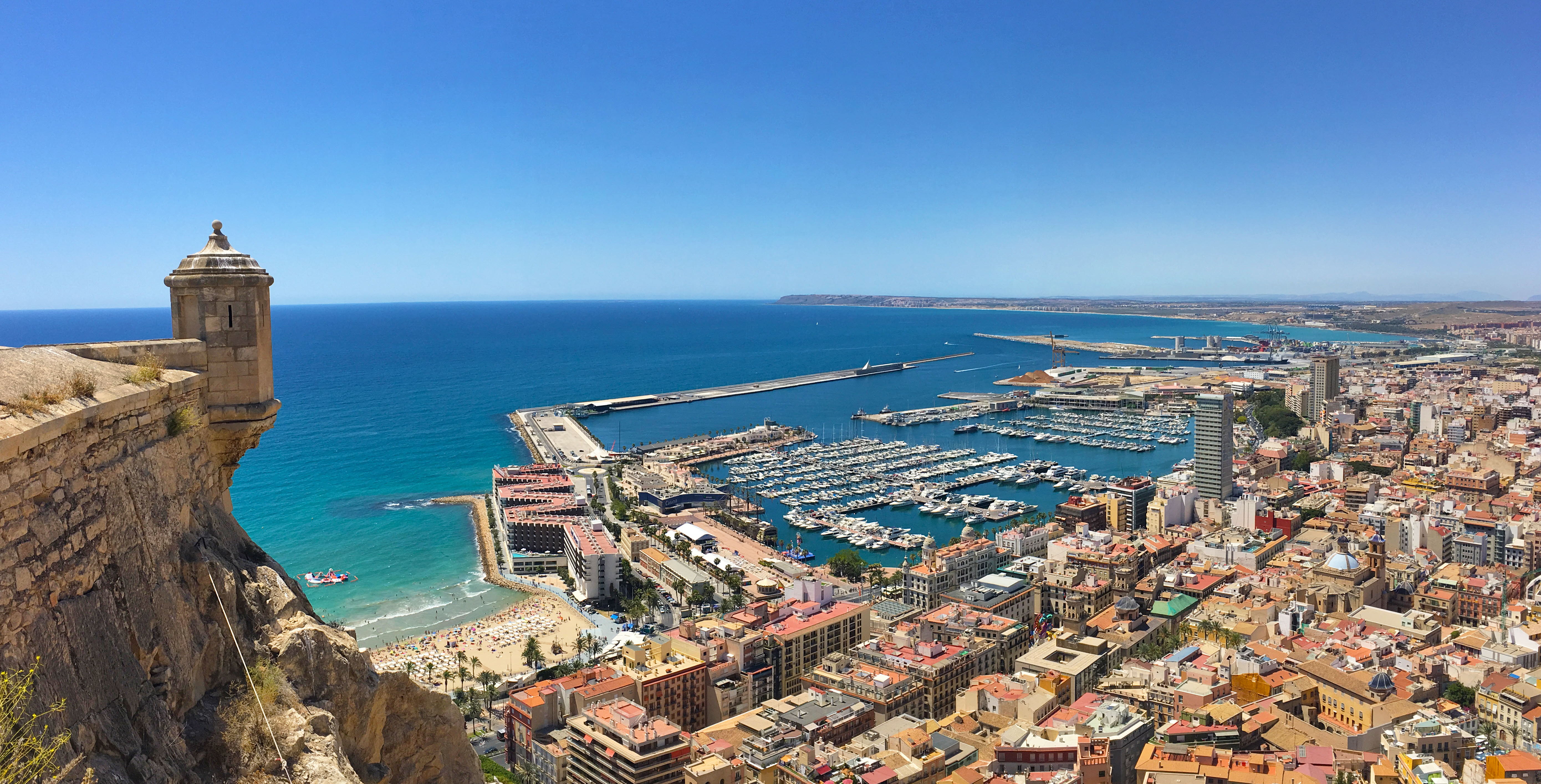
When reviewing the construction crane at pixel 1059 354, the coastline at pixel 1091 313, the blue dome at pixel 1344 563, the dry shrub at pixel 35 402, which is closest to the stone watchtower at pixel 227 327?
the dry shrub at pixel 35 402

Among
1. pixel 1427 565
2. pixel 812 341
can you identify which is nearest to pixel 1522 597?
pixel 1427 565

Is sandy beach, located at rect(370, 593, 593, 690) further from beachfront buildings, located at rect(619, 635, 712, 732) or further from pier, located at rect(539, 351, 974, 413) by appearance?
pier, located at rect(539, 351, 974, 413)

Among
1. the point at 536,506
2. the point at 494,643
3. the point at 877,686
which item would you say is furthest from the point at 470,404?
the point at 877,686

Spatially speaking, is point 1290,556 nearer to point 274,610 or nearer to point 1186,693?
point 1186,693

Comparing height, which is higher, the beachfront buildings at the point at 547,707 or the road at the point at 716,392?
the road at the point at 716,392

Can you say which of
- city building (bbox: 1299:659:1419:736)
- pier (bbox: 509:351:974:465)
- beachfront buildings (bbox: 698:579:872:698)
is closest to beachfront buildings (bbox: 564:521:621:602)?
beachfront buildings (bbox: 698:579:872:698)

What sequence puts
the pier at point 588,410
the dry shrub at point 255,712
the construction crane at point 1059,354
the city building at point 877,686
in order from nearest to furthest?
the dry shrub at point 255,712, the city building at point 877,686, the pier at point 588,410, the construction crane at point 1059,354

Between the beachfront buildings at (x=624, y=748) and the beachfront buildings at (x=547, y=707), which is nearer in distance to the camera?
the beachfront buildings at (x=624, y=748)

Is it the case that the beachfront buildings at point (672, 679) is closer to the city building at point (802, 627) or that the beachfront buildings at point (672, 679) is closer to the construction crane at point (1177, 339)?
the city building at point (802, 627)
